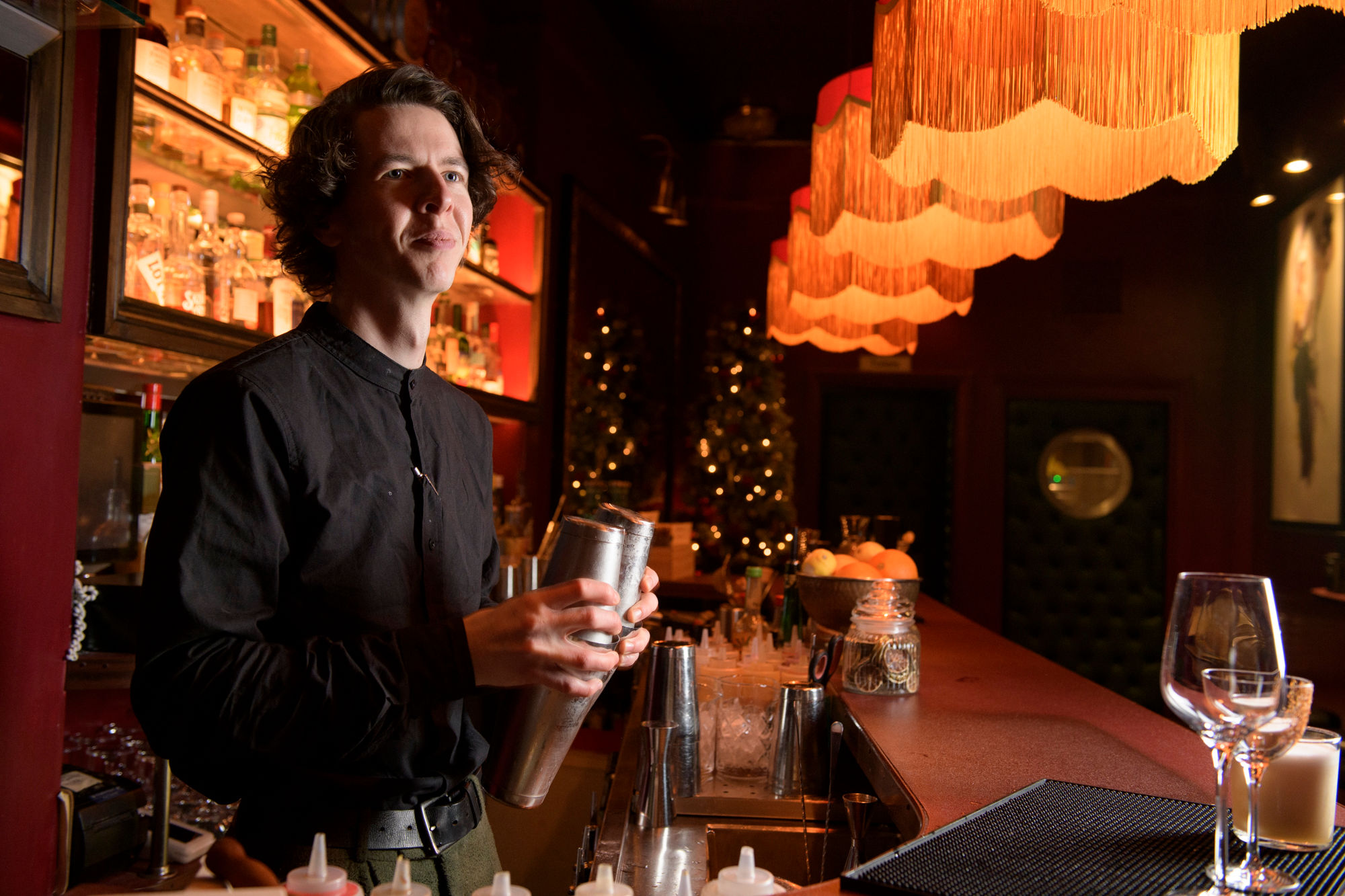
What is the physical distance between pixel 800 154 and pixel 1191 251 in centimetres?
282

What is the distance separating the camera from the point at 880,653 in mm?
2051

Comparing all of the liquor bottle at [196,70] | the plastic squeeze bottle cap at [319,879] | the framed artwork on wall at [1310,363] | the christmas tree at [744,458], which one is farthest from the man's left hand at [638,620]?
the christmas tree at [744,458]

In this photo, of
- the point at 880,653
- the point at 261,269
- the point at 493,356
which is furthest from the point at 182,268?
the point at 493,356

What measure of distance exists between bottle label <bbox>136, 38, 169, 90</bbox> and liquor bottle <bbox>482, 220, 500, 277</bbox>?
1721 mm

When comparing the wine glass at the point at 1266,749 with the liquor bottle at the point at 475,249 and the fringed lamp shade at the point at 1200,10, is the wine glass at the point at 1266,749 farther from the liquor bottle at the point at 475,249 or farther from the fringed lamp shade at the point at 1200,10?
the liquor bottle at the point at 475,249

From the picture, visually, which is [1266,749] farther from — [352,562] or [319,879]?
[352,562]

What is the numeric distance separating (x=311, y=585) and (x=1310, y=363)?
5.98m

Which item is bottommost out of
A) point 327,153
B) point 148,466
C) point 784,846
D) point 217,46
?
point 784,846

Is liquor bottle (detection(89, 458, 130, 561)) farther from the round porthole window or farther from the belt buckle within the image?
the round porthole window

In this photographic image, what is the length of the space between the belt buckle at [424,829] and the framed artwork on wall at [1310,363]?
5199mm

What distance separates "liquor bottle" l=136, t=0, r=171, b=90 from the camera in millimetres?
2033

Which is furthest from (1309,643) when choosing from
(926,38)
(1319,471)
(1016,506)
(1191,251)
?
(926,38)

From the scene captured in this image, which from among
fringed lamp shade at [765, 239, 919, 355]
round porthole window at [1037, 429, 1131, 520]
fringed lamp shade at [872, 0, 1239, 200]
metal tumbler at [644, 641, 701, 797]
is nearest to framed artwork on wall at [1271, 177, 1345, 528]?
round porthole window at [1037, 429, 1131, 520]

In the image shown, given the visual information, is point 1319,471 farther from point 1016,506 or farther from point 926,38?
point 926,38
